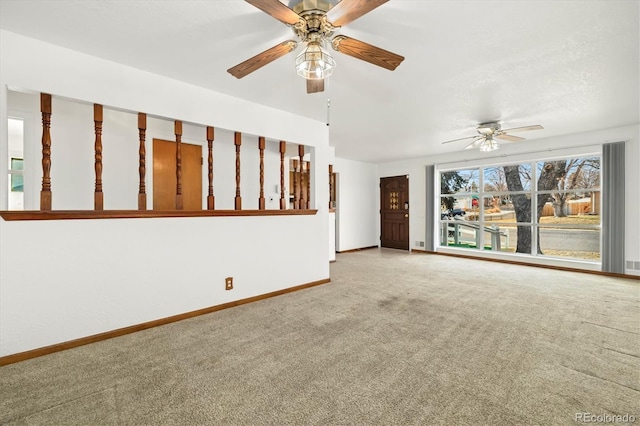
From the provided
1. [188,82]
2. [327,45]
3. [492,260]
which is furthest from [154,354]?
[492,260]

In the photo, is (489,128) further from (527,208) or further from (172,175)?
(172,175)

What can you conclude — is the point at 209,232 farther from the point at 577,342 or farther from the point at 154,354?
the point at 577,342

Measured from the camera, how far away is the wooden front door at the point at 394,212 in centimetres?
750

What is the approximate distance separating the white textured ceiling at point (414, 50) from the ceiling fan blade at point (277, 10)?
361 millimetres

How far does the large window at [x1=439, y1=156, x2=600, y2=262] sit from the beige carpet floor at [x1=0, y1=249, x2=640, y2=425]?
2.42 m

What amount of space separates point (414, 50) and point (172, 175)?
3507 mm

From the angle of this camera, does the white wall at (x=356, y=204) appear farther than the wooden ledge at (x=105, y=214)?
Yes

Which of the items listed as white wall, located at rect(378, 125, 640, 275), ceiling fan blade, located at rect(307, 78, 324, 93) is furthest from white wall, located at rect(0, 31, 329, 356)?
white wall, located at rect(378, 125, 640, 275)

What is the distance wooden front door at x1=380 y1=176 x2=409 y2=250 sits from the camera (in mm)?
7500

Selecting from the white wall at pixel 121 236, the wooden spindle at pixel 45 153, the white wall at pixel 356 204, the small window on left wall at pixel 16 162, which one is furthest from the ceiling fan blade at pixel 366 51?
the white wall at pixel 356 204

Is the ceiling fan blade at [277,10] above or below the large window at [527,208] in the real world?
above

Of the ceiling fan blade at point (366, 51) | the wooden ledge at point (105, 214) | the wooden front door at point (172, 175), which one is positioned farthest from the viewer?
the wooden front door at point (172, 175)

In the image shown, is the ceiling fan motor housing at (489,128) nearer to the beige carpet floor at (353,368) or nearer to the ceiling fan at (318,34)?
the beige carpet floor at (353,368)

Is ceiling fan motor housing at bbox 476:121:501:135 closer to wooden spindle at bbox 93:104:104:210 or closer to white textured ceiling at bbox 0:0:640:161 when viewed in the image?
white textured ceiling at bbox 0:0:640:161
